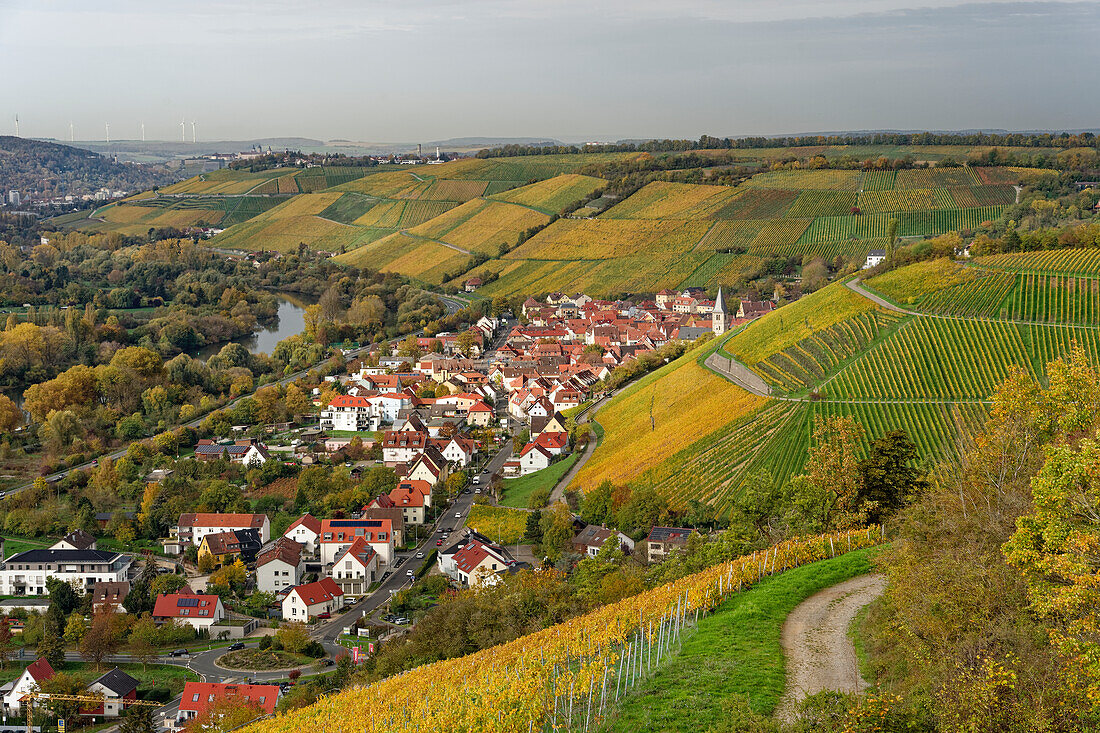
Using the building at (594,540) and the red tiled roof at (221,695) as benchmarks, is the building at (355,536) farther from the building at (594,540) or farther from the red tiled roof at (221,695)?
the red tiled roof at (221,695)

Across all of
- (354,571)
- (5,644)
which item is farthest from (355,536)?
(5,644)

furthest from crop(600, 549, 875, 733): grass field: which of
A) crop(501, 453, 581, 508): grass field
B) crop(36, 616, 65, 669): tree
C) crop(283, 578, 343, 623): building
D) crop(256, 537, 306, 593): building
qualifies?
crop(501, 453, 581, 508): grass field

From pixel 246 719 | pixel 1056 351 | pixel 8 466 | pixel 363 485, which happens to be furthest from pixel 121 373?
pixel 1056 351

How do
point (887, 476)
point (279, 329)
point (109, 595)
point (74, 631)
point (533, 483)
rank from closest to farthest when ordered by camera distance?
point (887, 476) → point (74, 631) → point (109, 595) → point (533, 483) → point (279, 329)

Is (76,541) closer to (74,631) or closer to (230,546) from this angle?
(230,546)

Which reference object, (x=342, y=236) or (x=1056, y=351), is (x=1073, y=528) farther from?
(x=342, y=236)

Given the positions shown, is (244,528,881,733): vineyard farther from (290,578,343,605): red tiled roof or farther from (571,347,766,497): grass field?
(571,347,766,497): grass field
